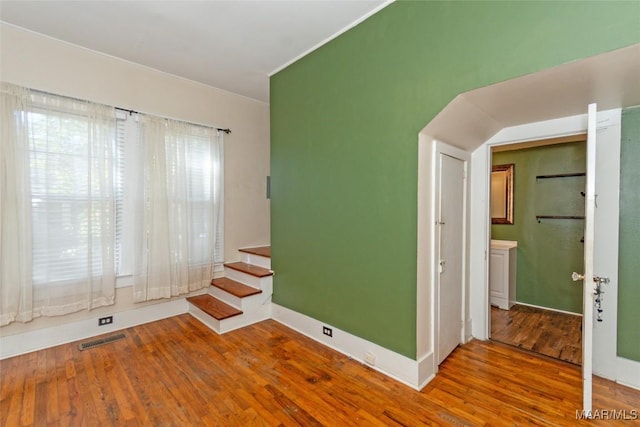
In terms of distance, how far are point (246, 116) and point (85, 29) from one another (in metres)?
2.05

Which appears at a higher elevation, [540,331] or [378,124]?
[378,124]

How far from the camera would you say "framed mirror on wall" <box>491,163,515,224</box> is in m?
4.26

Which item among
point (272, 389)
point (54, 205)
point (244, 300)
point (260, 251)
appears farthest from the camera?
point (260, 251)

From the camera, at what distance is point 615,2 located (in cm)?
144

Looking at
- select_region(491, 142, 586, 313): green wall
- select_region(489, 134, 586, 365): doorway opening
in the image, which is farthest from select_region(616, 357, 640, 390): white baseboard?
select_region(491, 142, 586, 313): green wall

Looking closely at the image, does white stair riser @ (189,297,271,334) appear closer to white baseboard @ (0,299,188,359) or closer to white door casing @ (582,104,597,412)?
white baseboard @ (0,299,188,359)

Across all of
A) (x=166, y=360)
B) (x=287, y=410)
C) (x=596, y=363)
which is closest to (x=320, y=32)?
(x=287, y=410)

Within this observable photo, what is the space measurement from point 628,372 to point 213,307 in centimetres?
395

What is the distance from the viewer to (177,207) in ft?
11.8

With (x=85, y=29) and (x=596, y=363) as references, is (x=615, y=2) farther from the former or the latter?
(x=85, y=29)

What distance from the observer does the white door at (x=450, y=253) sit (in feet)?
8.23

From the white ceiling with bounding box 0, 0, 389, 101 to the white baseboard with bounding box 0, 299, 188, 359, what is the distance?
2.95 meters

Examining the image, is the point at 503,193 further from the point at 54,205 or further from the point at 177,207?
the point at 54,205

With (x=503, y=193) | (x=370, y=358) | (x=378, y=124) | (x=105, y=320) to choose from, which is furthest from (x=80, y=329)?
(x=503, y=193)
